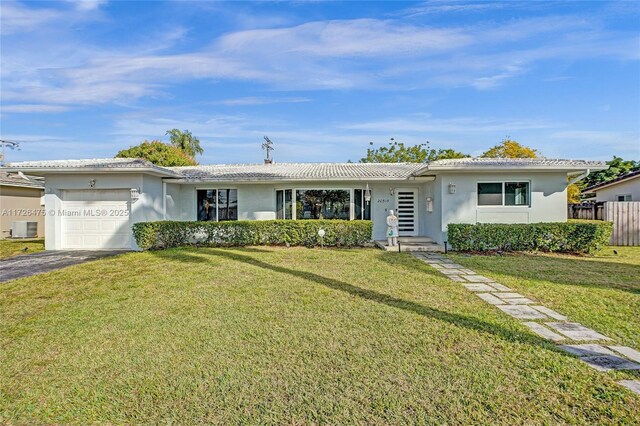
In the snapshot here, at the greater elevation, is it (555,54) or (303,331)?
(555,54)

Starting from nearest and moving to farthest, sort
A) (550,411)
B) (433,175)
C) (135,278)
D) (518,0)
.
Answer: (550,411)
(135,278)
(518,0)
(433,175)

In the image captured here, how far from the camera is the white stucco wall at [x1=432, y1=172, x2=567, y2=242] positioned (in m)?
12.9

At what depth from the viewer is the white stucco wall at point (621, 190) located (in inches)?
684

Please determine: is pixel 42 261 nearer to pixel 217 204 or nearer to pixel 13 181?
pixel 217 204

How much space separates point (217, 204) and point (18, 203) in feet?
36.7

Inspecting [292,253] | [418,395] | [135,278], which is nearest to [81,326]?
[135,278]

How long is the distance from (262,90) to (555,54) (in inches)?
542

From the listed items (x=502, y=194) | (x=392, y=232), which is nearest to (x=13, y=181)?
(x=392, y=232)

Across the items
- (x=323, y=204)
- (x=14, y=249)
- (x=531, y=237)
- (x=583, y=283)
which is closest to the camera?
(x=583, y=283)

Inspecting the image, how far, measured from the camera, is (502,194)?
1301cm

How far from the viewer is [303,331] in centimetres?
460

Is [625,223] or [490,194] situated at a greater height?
[490,194]

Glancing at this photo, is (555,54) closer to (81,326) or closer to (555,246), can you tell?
(555,246)

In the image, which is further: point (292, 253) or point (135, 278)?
point (292, 253)
